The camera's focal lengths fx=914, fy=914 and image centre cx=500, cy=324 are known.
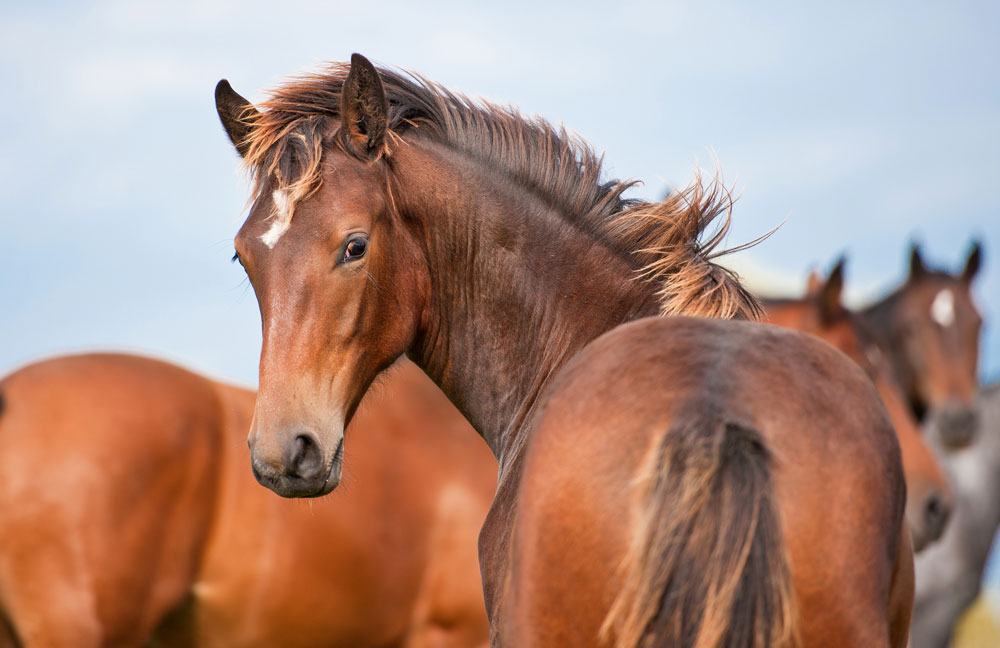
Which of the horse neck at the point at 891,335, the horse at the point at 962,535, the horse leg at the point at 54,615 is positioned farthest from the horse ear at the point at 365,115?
the horse neck at the point at 891,335

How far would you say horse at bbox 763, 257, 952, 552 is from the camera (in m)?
6.38

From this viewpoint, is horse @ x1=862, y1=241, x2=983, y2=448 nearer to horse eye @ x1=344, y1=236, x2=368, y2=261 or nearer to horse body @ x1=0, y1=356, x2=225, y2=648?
horse body @ x1=0, y1=356, x2=225, y2=648

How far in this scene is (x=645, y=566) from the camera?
5.41ft

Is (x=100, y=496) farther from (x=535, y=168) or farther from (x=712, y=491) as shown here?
(x=712, y=491)

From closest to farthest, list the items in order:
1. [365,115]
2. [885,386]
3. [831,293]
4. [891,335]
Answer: [365,115]
[885,386]
[831,293]
[891,335]

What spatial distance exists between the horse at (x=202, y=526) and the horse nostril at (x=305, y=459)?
7.61 ft

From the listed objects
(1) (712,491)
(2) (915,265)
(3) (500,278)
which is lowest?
(1) (712,491)

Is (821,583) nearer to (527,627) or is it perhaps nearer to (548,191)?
(527,627)

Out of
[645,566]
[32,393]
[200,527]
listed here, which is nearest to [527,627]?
[645,566]

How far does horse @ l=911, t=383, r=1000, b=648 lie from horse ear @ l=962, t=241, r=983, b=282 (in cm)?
108

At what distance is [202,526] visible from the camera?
5254 mm

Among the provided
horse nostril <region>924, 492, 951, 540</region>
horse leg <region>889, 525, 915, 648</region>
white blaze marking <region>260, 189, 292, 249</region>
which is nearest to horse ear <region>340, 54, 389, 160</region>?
white blaze marking <region>260, 189, 292, 249</region>

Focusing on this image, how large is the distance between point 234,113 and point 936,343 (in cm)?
693

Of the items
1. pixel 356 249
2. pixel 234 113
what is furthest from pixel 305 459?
pixel 234 113
